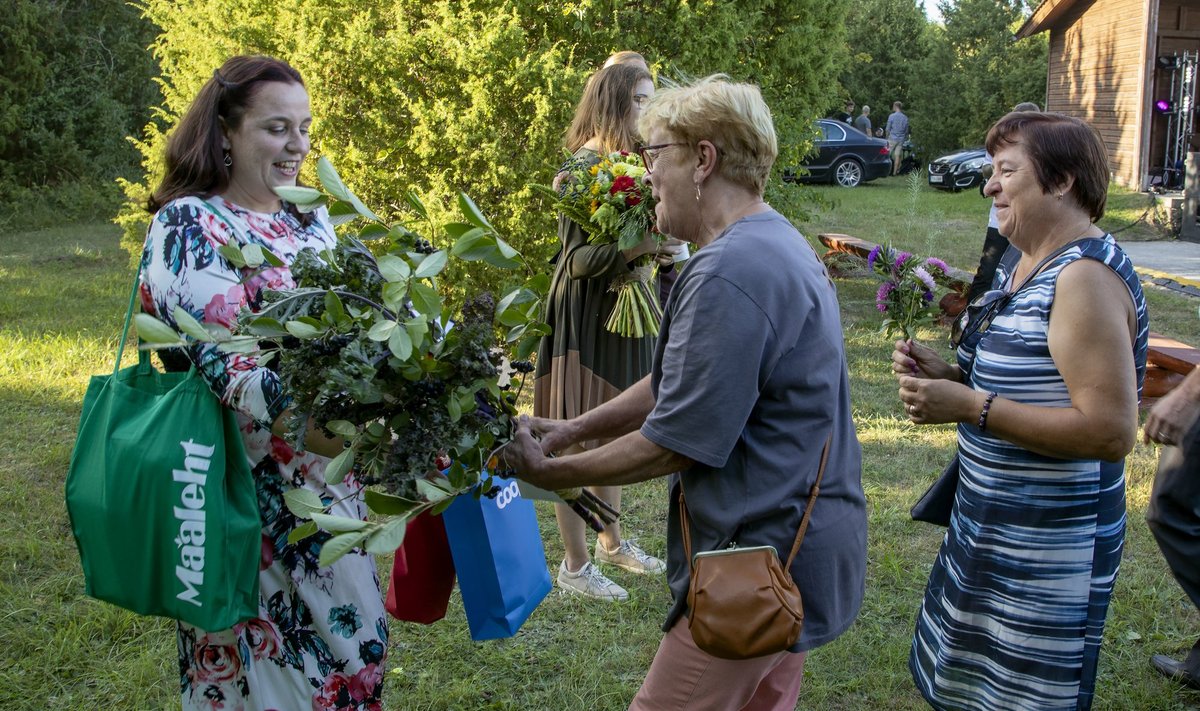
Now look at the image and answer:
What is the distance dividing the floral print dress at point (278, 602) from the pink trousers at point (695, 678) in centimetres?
75

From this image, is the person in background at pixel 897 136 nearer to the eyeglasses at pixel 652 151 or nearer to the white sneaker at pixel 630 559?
the white sneaker at pixel 630 559

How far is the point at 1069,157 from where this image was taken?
255 cm

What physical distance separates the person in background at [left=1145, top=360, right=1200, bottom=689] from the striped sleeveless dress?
0.72ft

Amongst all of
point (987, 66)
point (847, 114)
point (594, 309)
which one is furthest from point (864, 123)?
point (594, 309)

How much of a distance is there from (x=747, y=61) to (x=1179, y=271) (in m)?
7.14

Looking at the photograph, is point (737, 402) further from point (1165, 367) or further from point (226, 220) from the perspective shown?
point (1165, 367)

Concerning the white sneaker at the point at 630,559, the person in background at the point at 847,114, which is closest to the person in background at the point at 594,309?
the white sneaker at the point at 630,559

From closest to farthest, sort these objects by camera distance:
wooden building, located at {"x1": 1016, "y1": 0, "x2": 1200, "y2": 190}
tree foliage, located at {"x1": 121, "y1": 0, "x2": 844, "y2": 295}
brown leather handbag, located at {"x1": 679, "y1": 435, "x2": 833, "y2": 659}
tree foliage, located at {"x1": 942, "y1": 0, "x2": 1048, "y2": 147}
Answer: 1. brown leather handbag, located at {"x1": 679, "y1": 435, "x2": 833, "y2": 659}
2. tree foliage, located at {"x1": 121, "y1": 0, "x2": 844, "y2": 295}
3. wooden building, located at {"x1": 1016, "y1": 0, "x2": 1200, "y2": 190}
4. tree foliage, located at {"x1": 942, "y1": 0, "x2": 1048, "y2": 147}

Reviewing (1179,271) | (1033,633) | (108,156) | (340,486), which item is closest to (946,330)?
(1179,271)

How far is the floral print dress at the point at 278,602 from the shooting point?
7.82 ft

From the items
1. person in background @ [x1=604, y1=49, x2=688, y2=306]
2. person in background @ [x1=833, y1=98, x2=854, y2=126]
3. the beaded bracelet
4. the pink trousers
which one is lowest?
the pink trousers

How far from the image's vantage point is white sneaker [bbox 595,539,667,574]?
15.1ft

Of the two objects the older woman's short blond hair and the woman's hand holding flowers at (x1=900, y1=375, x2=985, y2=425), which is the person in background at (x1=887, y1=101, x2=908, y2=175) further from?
the older woman's short blond hair

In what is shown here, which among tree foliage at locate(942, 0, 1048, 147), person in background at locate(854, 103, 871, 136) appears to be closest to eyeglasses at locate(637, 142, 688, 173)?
tree foliage at locate(942, 0, 1048, 147)
